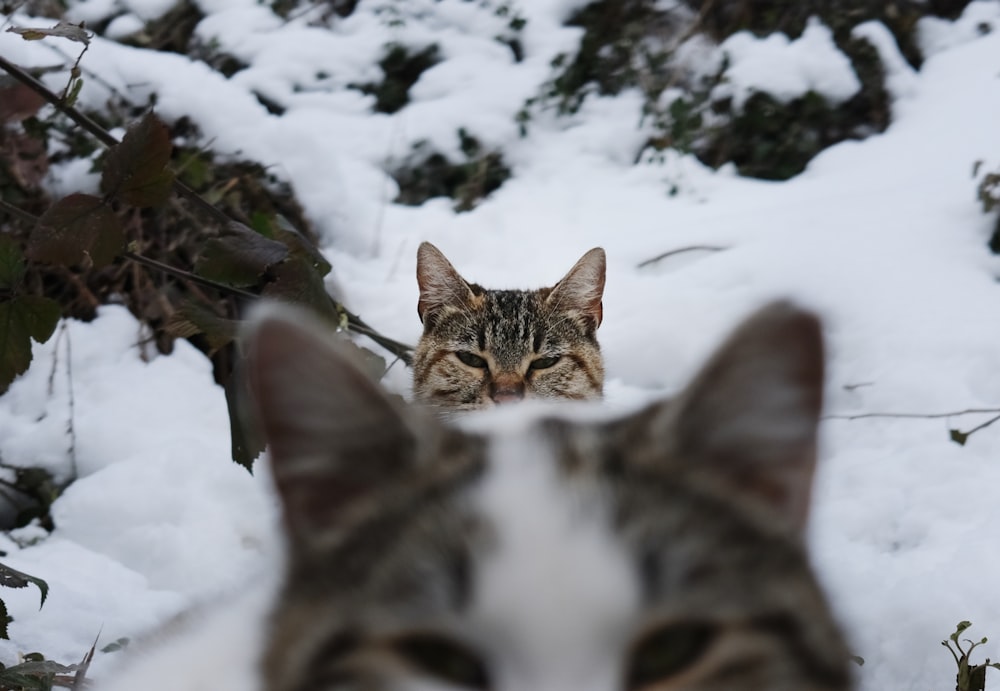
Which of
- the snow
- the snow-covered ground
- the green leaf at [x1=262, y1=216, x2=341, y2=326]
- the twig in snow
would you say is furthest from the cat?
the snow

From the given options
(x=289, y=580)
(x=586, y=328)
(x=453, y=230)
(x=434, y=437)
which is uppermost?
(x=434, y=437)

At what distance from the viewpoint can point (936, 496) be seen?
2.24 meters

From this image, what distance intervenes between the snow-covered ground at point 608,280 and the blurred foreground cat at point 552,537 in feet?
0.71

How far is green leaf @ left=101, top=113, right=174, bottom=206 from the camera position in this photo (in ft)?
4.63

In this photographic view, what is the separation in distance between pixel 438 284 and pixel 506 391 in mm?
455

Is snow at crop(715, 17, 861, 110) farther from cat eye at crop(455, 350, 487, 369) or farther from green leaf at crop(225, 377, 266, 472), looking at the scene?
green leaf at crop(225, 377, 266, 472)

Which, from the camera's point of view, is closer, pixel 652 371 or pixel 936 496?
pixel 936 496

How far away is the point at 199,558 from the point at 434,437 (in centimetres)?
174

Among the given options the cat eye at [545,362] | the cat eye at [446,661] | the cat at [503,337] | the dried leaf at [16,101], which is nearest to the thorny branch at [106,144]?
the dried leaf at [16,101]

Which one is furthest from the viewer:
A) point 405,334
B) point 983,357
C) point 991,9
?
point 991,9

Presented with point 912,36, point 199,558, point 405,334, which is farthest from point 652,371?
point 912,36

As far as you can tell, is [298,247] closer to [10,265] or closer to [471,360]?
[10,265]

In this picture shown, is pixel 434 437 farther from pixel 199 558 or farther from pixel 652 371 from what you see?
pixel 652 371

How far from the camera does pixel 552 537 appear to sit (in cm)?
73
